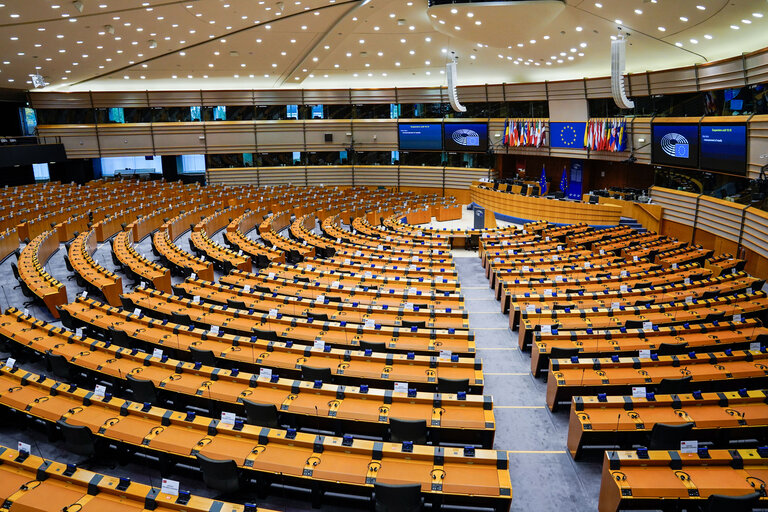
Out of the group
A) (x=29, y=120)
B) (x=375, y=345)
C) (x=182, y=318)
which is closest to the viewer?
(x=375, y=345)

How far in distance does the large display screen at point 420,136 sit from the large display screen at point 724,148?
16.8 meters

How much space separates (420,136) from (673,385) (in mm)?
27942

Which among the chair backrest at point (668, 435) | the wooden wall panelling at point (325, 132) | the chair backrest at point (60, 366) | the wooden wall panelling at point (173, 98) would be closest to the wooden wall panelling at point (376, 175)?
the wooden wall panelling at point (325, 132)

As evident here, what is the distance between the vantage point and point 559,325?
11141mm

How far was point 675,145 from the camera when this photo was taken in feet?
72.1

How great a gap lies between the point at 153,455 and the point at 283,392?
2109mm

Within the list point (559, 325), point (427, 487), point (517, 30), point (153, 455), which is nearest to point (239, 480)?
point (153, 455)

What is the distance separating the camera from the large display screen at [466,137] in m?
32.5

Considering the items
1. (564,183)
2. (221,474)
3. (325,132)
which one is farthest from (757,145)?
(325,132)

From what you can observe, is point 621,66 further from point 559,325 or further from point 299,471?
point 299,471

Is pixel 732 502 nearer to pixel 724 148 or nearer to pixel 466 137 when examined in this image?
pixel 724 148

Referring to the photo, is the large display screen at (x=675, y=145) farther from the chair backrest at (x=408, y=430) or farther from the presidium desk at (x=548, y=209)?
the chair backrest at (x=408, y=430)

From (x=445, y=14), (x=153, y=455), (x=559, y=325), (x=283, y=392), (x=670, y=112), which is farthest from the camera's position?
(x=670, y=112)

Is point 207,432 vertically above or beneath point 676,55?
beneath
